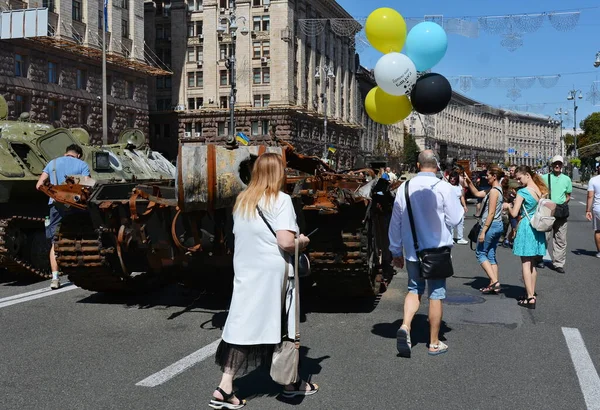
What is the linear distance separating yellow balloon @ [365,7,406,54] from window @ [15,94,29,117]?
31.0 m

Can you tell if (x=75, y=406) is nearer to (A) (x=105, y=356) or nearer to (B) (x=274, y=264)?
(A) (x=105, y=356)

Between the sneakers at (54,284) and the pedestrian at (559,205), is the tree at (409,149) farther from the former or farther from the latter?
the sneakers at (54,284)

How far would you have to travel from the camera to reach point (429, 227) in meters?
6.13

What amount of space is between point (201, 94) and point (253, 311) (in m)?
56.7

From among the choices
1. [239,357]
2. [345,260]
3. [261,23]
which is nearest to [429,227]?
[345,260]

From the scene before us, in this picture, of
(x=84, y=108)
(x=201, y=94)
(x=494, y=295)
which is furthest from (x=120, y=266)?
(x=201, y=94)

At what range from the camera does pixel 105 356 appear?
20.0 feet

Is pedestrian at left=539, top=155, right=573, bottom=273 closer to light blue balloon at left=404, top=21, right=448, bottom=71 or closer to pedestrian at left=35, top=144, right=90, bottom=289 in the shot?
light blue balloon at left=404, top=21, right=448, bottom=71

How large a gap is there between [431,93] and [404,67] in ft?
1.19

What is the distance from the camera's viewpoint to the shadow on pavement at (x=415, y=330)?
672cm

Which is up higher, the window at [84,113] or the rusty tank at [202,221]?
the window at [84,113]

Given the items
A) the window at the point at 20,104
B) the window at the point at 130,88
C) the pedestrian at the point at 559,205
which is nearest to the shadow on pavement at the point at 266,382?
the pedestrian at the point at 559,205

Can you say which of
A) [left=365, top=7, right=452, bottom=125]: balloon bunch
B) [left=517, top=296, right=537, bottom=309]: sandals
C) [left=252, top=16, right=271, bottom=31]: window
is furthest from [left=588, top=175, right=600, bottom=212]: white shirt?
[left=252, top=16, right=271, bottom=31]: window

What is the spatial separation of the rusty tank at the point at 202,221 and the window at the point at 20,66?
98.6 ft
